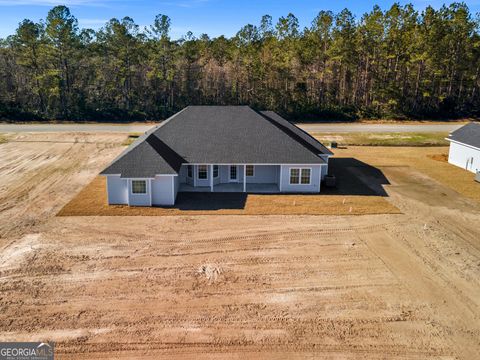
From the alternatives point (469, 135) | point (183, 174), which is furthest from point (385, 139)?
point (183, 174)

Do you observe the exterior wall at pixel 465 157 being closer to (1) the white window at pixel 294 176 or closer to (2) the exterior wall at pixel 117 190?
(1) the white window at pixel 294 176

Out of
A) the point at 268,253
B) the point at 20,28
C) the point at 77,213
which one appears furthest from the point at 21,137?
the point at 268,253

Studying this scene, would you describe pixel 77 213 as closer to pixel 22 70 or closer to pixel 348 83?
pixel 22 70

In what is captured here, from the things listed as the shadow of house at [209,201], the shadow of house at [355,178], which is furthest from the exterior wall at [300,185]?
the shadow of house at [209,201]

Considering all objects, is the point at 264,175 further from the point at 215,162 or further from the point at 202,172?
the point at 202,172

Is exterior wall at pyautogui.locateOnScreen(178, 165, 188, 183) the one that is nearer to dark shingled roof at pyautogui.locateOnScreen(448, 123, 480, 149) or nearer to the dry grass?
the dry grass

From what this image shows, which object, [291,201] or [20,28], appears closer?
[291,201]

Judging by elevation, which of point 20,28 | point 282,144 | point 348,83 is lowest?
point 282,144
